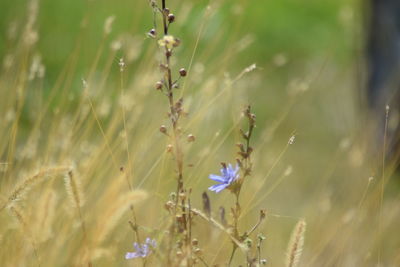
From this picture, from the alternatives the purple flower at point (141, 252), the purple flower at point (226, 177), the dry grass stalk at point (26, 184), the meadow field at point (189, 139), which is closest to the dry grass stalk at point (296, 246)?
the meadow field at point (189, 139)

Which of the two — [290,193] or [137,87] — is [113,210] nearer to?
[137,87]

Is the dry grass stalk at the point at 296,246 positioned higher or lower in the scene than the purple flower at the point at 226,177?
lower

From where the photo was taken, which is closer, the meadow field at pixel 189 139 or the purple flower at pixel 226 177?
the purple flower at pixel 226 177

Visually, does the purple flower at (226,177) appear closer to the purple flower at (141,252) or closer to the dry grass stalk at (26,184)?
the purple flower at (141,252)

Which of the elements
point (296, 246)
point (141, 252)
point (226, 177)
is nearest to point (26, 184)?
point (141, 252)

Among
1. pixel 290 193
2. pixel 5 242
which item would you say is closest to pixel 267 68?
pixel 290 193

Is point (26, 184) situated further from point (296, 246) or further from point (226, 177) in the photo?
point (296, 246)

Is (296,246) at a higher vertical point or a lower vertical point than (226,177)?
lower

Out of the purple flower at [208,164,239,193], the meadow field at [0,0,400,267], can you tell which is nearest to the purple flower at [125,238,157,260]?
the meadow field at [0,0,400,267]

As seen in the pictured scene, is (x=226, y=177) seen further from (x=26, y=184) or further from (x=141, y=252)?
(x=26, y=184)
